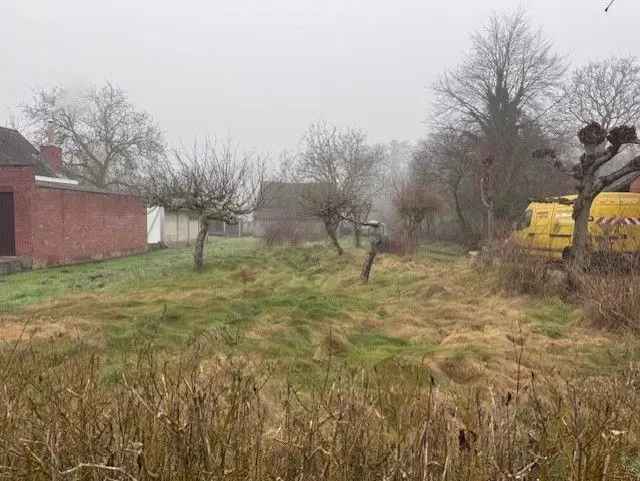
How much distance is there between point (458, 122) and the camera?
27.9 meters

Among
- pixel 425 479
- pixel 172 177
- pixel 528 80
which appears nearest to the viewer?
pixel 425 479

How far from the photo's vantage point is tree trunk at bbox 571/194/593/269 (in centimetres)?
835

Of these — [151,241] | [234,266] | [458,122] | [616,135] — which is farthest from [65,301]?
[458,122]

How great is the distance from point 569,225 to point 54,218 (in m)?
16.9

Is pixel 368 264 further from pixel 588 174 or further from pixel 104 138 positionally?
pixel 104 138

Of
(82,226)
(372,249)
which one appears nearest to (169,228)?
(82,226)

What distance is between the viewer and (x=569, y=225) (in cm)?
1084

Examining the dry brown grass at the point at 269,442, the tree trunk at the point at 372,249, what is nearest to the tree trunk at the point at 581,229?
A: the tree trunk at the point at 372,249

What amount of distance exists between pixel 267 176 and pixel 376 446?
16.3 metres

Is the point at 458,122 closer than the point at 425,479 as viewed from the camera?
No

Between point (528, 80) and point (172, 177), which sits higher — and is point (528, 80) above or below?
above

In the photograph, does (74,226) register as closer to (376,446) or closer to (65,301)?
(65,301)

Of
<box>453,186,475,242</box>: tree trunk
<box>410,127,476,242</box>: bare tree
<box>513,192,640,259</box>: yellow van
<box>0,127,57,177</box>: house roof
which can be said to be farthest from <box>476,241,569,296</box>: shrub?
<box>0,127,57,177</box>: house roof

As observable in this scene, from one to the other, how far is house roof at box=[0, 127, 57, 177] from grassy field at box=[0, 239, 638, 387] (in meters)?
12.6
